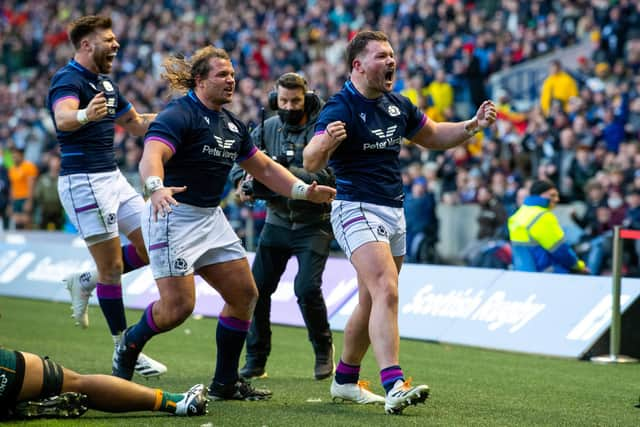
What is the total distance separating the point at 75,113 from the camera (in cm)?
808

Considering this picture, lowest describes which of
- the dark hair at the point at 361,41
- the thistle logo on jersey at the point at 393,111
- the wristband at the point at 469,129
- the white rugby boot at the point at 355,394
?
the white rugby boot at the point at 355,394

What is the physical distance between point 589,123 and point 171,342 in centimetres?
960

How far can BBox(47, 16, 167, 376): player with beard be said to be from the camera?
8.73m

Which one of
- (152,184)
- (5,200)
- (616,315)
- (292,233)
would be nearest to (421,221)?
(616,315)

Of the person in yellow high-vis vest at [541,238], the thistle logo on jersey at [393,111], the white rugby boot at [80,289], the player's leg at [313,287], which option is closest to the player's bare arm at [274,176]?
the thistle logo on jersey at [393,111]

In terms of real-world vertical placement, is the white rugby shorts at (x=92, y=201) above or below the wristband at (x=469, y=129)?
below

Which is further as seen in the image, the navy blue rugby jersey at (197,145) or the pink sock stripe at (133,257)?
the pink sock stripe at (133,257)

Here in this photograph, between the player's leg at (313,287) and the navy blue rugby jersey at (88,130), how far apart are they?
1622mm

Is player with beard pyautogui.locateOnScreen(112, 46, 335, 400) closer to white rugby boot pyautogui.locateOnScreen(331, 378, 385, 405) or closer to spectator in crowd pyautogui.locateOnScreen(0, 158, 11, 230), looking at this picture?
white rugby boot pyautogui.locateOnScreen(331, 378, 385, 405)

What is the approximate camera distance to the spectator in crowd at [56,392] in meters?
6.00

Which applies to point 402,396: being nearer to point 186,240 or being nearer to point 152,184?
point 186,240

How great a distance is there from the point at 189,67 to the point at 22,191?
730 inches

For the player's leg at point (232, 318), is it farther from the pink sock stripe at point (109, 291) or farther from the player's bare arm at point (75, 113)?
the pink sock stripe at point (109, 291)

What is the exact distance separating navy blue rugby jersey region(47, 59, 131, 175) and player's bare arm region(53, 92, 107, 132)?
16cm
